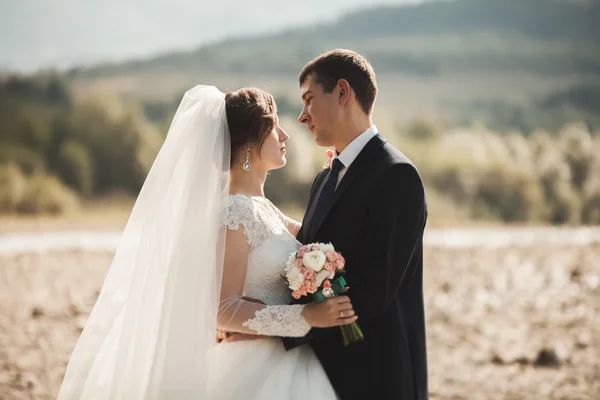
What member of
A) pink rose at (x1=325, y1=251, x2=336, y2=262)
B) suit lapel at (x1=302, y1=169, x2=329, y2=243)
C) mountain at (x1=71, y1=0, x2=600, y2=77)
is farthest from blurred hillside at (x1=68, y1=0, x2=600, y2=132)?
pink rose at (x1=325, y1=251, x2=336, y2=262)

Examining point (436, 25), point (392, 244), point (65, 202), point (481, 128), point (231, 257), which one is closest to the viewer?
point (392, 244)

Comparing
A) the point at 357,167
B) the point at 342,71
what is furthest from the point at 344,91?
the point at 357,167

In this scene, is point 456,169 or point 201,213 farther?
point 456,169

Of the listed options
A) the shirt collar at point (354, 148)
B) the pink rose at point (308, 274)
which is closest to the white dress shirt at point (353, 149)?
the shirt collar at point (354, 148)

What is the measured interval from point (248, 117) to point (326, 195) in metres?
0.55

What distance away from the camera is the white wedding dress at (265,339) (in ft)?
10.7

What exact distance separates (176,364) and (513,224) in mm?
17813

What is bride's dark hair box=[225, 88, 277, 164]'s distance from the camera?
3.53 m

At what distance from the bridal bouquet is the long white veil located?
1.39 ft

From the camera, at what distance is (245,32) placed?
3195 cm

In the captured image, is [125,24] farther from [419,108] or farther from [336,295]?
[336,295]

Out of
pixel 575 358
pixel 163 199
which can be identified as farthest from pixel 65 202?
pixel 163 199

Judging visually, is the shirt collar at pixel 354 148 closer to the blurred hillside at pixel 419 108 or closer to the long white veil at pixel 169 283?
the long white veil at pixel 169 283

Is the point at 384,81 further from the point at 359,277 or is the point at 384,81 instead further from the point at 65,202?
the point at 359,277
